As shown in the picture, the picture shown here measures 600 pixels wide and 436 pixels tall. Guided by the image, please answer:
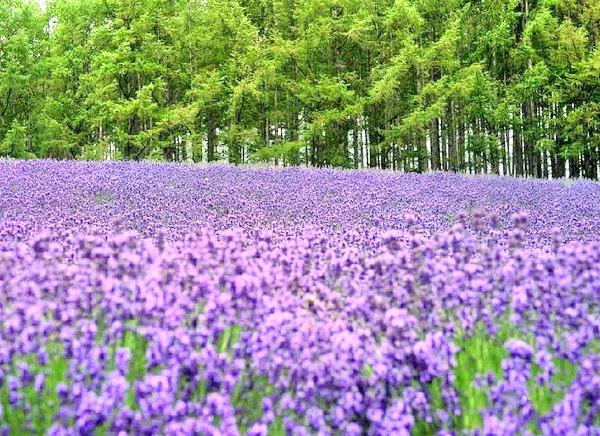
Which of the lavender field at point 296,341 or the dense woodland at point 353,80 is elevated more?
the dense woodland at point 353,80

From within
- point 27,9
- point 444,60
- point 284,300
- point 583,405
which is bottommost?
point 583,405

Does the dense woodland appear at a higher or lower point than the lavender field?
higher

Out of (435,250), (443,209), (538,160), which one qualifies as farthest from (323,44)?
(435,250)

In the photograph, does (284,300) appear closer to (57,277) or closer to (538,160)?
(57,277)

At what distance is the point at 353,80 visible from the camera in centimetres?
2322

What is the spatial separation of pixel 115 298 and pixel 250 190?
5.95 metres

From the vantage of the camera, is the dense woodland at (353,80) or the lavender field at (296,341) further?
the dense woodland at (353,80)

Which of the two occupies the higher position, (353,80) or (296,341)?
(353,80)

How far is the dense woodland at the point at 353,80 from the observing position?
21484mm

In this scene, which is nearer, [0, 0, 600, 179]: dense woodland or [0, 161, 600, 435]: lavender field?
[0, 161, 600, 435]: lavender field

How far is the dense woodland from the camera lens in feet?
70.5

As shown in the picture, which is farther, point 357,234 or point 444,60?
point 444,60

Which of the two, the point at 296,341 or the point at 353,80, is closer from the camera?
the point at 296,341

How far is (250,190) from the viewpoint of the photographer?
28.3 ft
